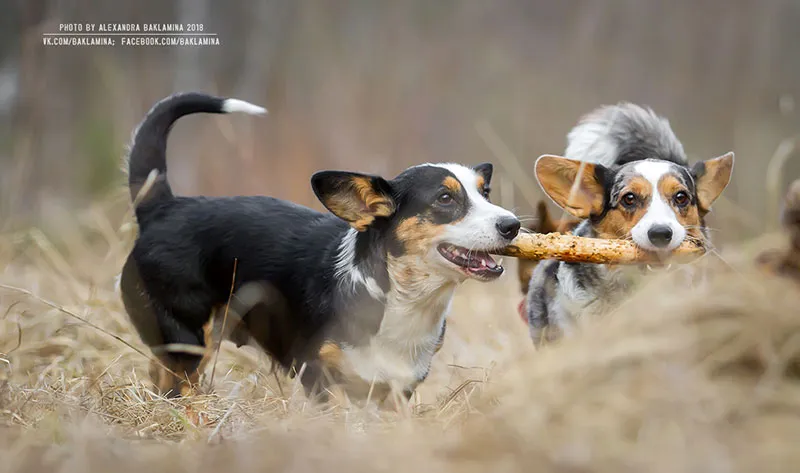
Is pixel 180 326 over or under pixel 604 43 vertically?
under

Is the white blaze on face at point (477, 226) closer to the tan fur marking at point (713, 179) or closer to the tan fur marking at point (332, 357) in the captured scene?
the tan fur marking at point (332, 357)

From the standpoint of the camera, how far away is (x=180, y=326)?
12.7 feet

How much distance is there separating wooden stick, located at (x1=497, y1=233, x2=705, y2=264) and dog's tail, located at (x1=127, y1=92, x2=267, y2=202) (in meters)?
1.31

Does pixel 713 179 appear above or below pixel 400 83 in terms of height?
below

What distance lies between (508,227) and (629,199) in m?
0.64

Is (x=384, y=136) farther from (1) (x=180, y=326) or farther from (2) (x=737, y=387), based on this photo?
(2) (x=737, y=387)

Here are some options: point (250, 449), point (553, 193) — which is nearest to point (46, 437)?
point (250, 449)

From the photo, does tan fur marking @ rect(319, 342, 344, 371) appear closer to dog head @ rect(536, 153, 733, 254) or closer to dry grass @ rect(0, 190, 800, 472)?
A: dry grass @ rect(0, 190, 800, 472)

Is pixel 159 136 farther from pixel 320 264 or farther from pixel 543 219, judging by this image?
pixel 543 219

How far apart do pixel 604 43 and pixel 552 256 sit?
24.3 ft

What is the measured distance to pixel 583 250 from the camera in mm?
3412

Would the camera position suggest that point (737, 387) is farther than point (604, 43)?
No

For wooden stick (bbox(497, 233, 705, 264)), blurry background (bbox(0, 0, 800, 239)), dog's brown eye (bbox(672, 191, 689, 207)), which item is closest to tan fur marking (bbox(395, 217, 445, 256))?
wooden stick (bbox(497, 233, 705, 264))

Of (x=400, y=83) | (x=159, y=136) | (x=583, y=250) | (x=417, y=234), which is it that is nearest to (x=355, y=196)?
(x=417, y=234)
